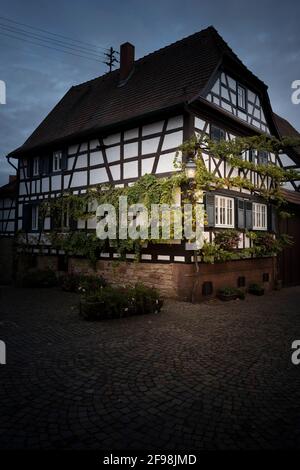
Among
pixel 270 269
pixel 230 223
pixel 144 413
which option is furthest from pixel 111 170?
pixel 144 413

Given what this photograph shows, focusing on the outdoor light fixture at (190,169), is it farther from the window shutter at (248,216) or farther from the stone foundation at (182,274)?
the window shutter at (248,216)

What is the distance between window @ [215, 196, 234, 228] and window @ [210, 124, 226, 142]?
2.15m

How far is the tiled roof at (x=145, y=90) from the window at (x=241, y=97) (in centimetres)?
88

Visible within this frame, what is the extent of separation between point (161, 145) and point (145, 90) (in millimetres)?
3466

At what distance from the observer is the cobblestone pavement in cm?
311

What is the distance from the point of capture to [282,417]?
3492mm

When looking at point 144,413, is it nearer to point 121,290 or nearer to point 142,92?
point 121,290

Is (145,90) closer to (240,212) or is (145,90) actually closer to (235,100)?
(235,100)

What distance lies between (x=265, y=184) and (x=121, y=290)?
900 centimetres

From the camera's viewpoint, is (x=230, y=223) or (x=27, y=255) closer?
(x=230, y=223)

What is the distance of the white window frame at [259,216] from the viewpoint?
13.6m

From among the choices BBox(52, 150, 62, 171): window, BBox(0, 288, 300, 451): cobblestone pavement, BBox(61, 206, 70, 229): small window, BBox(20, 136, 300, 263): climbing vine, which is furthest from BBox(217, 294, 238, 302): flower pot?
BBox(52, 150, 62, 171): window

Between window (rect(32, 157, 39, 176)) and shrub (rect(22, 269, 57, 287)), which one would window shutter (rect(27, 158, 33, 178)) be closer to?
window (rect(32, 157, 39, 176))

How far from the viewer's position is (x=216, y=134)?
39.1ft
